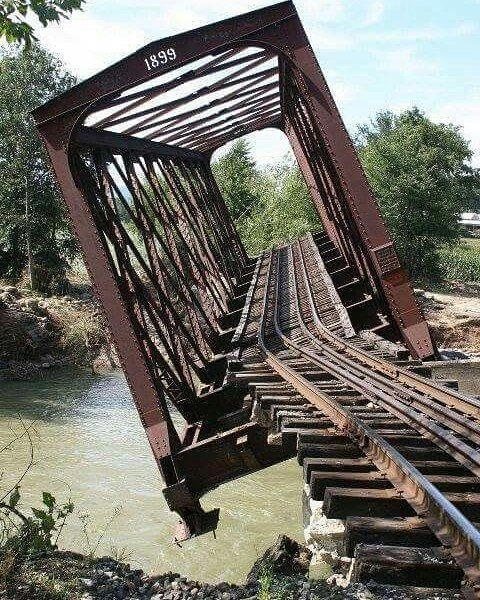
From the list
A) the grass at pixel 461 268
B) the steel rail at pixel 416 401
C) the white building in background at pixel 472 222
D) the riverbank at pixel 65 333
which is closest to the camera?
the steel rail at pixel 416 401

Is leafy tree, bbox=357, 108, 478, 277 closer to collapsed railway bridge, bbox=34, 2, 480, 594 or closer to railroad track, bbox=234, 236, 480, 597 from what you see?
collapsed railway bridge, bbox=34, 2, 480, 594

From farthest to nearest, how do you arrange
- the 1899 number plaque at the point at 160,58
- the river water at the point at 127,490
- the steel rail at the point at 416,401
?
the river water at the point at 127,490, the 1899 number plaque at the point at 160,58, the steel rail at the point at 416,401

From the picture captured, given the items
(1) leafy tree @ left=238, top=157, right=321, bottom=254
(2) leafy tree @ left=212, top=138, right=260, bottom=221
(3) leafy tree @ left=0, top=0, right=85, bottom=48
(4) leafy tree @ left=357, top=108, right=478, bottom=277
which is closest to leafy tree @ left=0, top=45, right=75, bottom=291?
(1) leafy tree @ left=238, top=157, right=321, bottom=254

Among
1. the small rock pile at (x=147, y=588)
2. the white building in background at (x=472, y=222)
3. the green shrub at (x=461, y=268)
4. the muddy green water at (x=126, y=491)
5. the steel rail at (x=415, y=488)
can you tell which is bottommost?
the white building in background at (x=472, y=222)

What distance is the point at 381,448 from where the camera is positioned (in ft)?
10.7

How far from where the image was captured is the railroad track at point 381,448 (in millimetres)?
2396

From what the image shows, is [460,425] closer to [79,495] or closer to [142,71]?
[142,71]

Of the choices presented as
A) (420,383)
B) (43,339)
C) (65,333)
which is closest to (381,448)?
(420,383)

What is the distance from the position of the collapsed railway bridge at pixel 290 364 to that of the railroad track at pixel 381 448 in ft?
0.03

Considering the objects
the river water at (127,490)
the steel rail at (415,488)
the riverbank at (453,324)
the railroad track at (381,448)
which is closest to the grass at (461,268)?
the riverbank at (453,324)

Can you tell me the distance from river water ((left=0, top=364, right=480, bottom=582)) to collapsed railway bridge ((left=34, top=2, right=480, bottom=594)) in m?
1.52

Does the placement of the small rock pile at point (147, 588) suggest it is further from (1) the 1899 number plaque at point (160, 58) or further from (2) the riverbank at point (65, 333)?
(2) the riverbank at point (65, 333)

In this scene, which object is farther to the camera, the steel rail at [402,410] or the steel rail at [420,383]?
the steel rail at [420,383]

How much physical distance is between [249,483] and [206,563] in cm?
323
